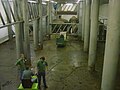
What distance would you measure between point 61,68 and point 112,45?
18.5 feet

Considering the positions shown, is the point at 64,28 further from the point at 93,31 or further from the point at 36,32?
the point at 93,31

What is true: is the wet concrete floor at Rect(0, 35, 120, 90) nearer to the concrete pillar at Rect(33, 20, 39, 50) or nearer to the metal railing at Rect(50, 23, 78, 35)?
the concrete pillar at Rect(33, 20, 39, 50)

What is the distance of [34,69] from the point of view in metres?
11.7

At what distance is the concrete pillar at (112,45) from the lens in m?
6.88

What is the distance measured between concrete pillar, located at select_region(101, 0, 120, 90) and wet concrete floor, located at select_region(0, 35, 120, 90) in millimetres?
2009

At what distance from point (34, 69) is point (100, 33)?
1053 centimetres

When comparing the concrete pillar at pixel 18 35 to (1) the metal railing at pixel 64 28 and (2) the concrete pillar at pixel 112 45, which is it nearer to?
(2) the concrete pillar at pixel 112 45

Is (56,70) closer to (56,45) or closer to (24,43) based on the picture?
(24,43)

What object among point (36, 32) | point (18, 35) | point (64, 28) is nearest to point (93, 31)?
point (18, 35)

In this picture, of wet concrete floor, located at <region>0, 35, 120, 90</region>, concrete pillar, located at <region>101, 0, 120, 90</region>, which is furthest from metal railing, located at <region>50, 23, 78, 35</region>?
concrete pillar, located at <region>101, 0, 120, 90</region>

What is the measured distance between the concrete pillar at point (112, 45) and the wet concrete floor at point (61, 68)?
2.01 metres

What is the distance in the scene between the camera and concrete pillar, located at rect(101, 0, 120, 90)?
688 cm

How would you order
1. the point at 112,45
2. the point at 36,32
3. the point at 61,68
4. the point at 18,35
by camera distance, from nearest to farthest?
the point at 112,45 → the point at 18,35 → the point at 61,68 → the point at 36,32

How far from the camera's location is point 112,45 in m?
7.16
